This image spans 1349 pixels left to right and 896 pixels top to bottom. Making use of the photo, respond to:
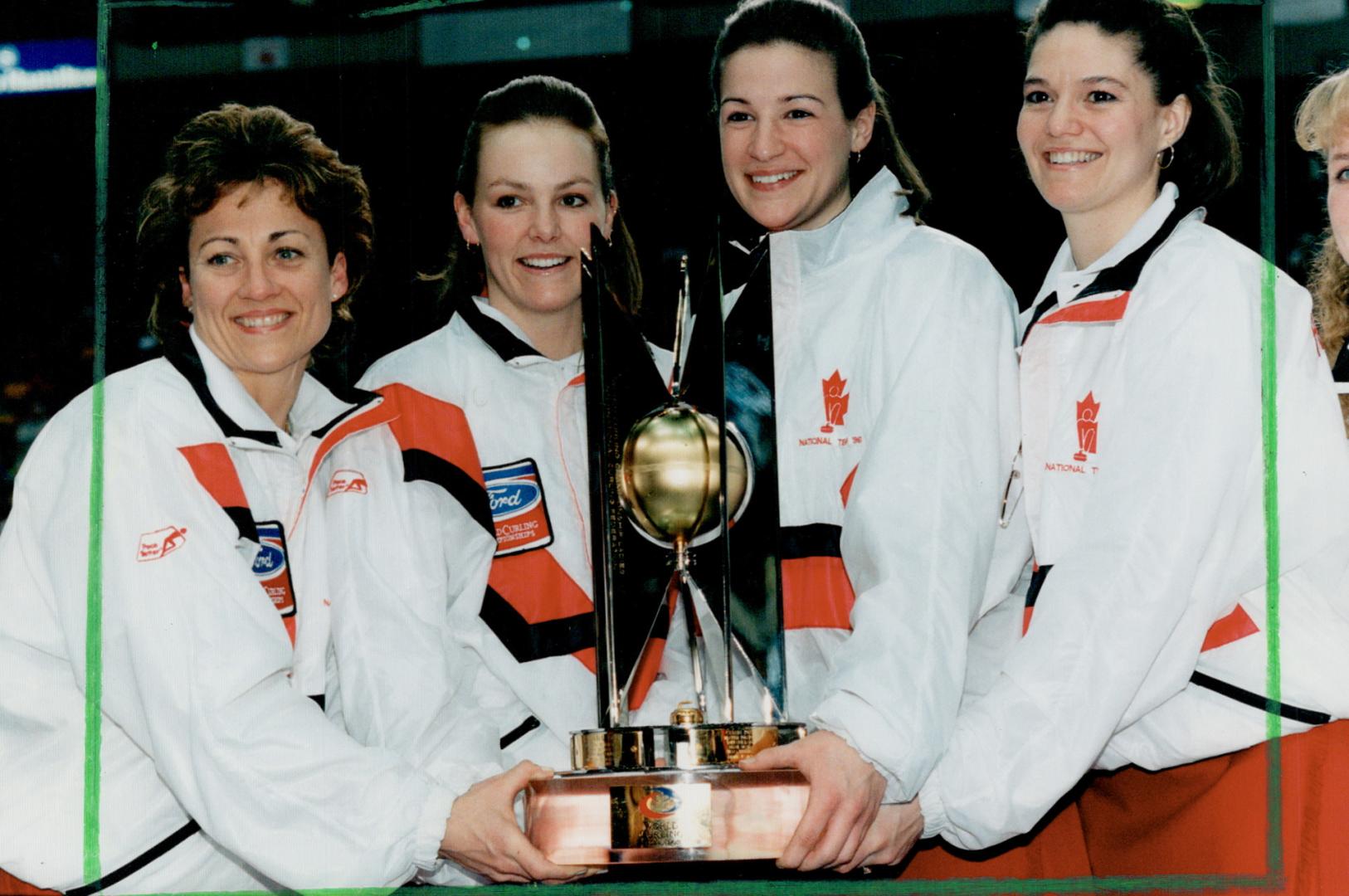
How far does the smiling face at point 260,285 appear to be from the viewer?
2.65 m

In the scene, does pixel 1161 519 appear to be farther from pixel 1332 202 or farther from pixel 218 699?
pixel 218 699

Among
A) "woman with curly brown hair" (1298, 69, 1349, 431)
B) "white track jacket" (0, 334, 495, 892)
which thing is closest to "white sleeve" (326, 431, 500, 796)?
"white track jacket" (0, 334, 495, 892)

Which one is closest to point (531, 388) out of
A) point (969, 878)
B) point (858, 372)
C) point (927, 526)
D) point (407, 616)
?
point (407, 616)

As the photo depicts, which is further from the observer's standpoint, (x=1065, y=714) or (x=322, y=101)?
(x=322, y=101)

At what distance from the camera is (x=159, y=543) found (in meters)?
2.51

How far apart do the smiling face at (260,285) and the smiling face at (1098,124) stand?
45.3 inches

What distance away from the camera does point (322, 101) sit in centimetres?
274

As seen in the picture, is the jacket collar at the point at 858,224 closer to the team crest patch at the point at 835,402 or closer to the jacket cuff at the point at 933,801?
the team crest patch at the point at 835,402

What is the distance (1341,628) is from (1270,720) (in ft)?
0.61

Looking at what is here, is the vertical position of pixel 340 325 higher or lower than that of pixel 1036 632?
higher

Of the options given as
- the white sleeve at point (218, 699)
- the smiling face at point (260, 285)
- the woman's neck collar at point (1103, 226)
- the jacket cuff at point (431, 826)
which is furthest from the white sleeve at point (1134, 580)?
the smiling face at point (260, 285)

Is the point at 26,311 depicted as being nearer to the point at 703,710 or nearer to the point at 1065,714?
the point at 703,710

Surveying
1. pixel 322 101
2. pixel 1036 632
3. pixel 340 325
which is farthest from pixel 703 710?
pixel 322 101

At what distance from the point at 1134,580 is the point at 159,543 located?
56.3 inches
